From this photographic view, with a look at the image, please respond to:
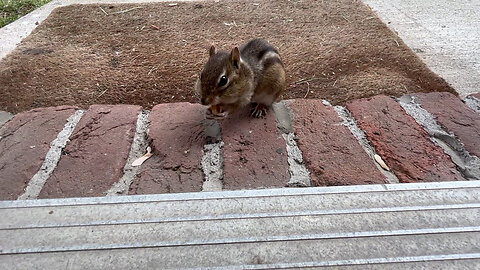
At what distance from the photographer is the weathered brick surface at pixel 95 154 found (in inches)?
49.0

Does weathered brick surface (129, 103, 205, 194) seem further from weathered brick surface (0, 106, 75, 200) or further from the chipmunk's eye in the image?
weathered brick surface (0, 106, 75, 200)

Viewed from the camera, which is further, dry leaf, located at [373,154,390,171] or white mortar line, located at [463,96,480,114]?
white mortar line, located at [463,96,480,114]

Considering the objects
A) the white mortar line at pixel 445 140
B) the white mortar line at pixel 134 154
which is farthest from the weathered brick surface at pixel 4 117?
the white mortar line at pixel 445 140

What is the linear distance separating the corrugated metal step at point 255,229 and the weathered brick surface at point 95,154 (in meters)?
0.08

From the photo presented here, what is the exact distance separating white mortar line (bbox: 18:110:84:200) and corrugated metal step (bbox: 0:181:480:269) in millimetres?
69

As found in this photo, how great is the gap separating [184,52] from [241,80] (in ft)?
2.38

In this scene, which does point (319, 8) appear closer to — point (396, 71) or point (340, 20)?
A: point (340, 20)

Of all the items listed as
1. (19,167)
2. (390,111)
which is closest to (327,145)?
(390,111)

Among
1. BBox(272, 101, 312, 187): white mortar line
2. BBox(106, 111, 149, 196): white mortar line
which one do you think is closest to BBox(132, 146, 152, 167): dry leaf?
BBox(106, 111, 149, 196): white mortar line

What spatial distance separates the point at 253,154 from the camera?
139 cm

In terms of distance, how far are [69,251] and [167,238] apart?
0.79ft

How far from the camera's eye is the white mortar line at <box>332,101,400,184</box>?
130cm

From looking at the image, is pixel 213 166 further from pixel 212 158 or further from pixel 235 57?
pixel 235 57

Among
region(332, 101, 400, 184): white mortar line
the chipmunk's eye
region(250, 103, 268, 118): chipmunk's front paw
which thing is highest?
the chipmunk's eye
